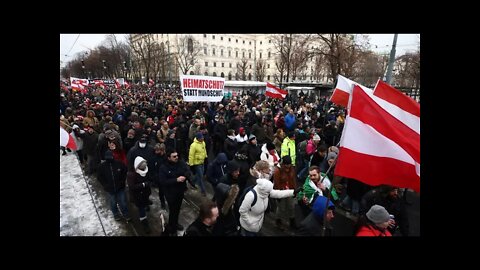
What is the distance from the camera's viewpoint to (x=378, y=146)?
3094 mm

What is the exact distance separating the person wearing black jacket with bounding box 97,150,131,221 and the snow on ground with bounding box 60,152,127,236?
1.10ft

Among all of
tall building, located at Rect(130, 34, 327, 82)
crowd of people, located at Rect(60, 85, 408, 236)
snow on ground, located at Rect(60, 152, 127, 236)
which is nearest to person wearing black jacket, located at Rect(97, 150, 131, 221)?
crowd of people, located at Rect(60, 85, 408, 236)

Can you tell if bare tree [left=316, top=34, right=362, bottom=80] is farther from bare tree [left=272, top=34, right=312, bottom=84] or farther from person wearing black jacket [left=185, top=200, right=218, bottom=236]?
person wearing black jacket [left=185, top=200, right=218, bottom=236]

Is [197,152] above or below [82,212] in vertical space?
above

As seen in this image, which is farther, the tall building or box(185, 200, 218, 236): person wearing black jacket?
the tall building

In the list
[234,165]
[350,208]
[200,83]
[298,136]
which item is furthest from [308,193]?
[200,83]

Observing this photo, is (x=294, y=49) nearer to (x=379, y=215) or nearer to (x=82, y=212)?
(x=82, y=212)

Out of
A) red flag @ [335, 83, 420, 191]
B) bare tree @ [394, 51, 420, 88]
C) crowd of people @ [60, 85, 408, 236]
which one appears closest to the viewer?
red flag @ [335, 83, 420, 191]

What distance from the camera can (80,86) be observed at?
2041 centimetres

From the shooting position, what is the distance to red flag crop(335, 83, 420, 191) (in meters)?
2.99

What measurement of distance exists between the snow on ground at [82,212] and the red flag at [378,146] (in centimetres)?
441

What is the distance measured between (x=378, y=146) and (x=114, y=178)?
457 cm

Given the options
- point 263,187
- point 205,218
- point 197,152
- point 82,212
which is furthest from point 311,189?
point 82,212

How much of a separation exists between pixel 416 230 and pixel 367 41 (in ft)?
70.0
